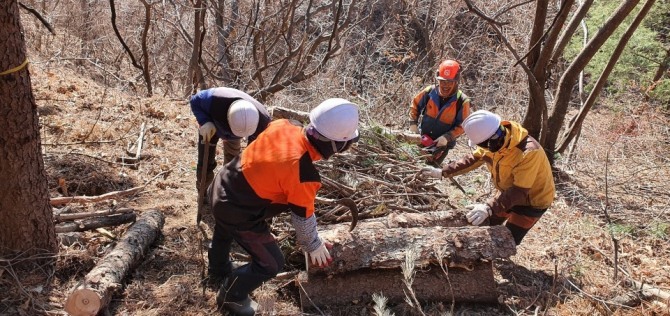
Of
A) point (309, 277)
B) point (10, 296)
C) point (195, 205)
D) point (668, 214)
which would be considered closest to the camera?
point (10, 296)

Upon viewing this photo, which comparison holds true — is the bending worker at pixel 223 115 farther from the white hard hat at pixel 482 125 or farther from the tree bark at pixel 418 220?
the white hard hat at pixel 482 125

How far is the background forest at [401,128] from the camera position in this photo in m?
3.53

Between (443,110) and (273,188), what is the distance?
10.5ft

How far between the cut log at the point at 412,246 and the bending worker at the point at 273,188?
0.76 feet

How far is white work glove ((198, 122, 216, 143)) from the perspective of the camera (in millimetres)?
3588

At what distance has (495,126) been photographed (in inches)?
145

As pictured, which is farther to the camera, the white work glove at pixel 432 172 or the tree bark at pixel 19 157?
the white work glove at pixel 432 172

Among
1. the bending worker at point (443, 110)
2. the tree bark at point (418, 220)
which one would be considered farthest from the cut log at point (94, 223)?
the bending worker at point (443, 110)

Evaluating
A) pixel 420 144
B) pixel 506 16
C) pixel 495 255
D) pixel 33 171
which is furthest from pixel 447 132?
pixel 506 16

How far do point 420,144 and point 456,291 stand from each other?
2.61m

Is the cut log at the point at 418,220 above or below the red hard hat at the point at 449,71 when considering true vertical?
below

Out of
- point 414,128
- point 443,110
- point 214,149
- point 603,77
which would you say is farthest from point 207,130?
point 603,77

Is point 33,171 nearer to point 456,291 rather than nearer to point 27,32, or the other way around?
point 456,291

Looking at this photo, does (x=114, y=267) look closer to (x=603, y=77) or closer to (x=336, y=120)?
(x=336, y=120)
